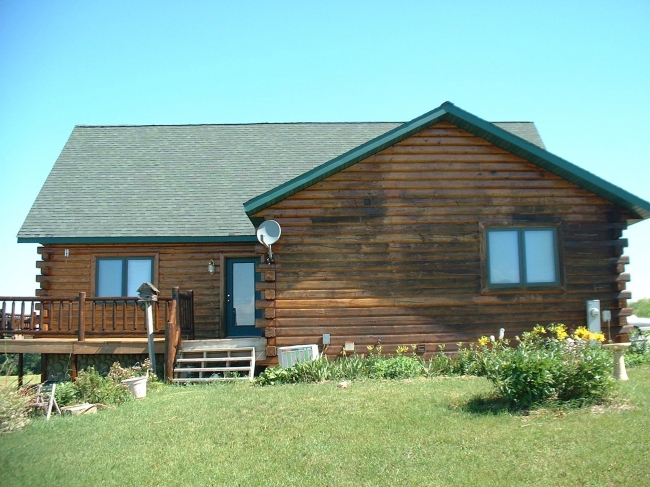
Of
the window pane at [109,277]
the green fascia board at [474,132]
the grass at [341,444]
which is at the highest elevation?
the green fascia board at [474,132]

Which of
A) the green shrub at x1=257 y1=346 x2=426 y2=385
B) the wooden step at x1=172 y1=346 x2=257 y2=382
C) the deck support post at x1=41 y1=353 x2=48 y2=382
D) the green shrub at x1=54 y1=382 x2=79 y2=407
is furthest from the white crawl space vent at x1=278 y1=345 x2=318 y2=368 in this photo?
the deck support post at x1=41 y1=353 x2=48 y2=382

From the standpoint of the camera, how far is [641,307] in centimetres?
3450

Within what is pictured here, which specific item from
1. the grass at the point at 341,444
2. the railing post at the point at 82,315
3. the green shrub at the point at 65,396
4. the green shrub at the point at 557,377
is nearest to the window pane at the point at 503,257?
the grass at the point at 341,444

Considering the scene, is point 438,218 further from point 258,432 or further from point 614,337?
point 258,432

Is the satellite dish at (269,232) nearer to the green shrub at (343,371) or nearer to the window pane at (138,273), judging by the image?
the green shrub at (343,371)

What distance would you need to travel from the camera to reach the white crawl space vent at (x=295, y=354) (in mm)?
14008

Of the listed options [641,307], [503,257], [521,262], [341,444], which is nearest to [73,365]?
[341,444]

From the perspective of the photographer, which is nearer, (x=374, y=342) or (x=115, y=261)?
(x=374, y=342)

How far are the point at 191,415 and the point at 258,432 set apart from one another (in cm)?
166

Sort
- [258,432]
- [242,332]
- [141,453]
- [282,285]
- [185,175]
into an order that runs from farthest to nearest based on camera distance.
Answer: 1. [185,175]
2. [242,332]
3. [282,285]
4. [258,432]
5. [141,453]

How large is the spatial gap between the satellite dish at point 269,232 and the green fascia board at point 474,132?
484mm

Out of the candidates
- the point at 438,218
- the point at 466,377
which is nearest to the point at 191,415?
the point at 466,377

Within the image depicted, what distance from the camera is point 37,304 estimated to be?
17109 millimetres

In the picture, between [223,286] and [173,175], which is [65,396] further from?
[173,175]
